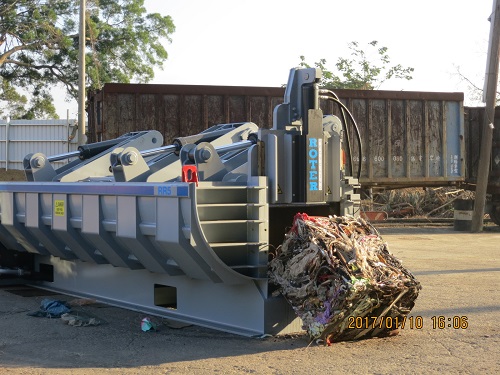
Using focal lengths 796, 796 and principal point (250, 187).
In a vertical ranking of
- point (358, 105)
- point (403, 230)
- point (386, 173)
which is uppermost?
point (358, 105)

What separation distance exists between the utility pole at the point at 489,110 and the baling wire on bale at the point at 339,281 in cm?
1286

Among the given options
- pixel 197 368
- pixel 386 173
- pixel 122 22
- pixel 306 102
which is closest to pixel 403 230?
pixel 386 173

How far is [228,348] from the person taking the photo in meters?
6.41

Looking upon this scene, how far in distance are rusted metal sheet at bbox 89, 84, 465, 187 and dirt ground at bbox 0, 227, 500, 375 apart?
8116mm

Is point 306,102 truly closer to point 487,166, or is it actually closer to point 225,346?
point 225,346

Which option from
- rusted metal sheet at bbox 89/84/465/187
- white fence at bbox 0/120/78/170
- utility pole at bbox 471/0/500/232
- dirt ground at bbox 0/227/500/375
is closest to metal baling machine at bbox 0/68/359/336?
dirt ground at bbox 0/227/500/375

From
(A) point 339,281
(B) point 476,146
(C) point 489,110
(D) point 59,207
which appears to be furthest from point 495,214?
(A) point 339,281

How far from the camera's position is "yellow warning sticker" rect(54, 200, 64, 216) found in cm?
823

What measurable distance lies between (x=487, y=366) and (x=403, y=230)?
46.1 ft

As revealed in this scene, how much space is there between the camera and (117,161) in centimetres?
762

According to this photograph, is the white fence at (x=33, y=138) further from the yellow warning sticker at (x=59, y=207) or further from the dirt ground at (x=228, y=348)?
the dirt ground at (x=228, y=348)

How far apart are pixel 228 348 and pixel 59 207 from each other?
2.83m

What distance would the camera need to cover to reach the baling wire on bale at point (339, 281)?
20.4ft
